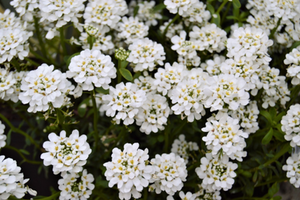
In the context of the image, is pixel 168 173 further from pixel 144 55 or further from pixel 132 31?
pixel 132 31

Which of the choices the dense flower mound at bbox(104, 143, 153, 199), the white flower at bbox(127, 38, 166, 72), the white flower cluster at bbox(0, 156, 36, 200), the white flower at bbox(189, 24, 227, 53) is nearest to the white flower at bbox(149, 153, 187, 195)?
the dense flower mound at bbox(104, 143, 153, 199)

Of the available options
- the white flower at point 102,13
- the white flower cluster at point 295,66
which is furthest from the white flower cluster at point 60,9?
the white flower cluster at point 295,66

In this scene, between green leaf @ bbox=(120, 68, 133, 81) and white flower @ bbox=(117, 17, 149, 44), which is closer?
green leaf @ bbox=(120, 68, 133, 81)

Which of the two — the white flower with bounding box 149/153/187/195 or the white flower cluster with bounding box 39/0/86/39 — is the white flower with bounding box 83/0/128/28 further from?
the white flower with bounding box 149/153/187/195

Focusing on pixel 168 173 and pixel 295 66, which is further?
pixel 295 66

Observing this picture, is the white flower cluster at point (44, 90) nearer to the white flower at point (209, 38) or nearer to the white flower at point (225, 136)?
the white flower at point (225, 136)

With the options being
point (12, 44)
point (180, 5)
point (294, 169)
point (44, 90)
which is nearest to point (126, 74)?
point (44, 90)
